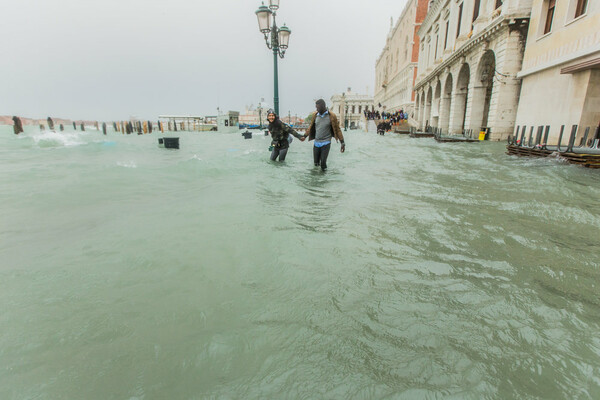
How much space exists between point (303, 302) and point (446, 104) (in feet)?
97.7

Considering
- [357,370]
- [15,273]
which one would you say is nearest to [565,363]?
[357,370]

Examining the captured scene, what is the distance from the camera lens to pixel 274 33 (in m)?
11.1

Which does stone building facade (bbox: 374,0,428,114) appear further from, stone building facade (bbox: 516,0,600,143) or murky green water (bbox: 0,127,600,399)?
murky green water (bbox: 0,127,600,399)

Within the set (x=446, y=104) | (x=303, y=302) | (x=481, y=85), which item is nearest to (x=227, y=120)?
(x=446, y=104)

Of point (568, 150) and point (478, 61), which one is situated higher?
point (478, 61)

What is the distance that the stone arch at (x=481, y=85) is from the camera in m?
18.9

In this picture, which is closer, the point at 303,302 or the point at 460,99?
the point at 303,302

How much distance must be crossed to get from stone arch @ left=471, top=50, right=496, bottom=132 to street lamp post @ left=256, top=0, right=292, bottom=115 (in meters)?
14.0

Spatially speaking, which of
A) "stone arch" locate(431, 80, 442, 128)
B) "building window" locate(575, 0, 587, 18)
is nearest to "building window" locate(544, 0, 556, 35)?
"building window" locate(575, 0, 587, 18)

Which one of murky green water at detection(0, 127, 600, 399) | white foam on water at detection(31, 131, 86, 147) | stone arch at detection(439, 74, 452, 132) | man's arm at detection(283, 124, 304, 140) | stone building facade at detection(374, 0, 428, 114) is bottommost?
murky green water at detection(0, 127, 600, 399)

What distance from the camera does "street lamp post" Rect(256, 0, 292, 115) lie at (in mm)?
10365

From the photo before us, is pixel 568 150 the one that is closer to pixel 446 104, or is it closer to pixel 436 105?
pixel 446 104

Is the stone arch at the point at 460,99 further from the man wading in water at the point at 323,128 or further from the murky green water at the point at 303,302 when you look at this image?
the murky green water at the point at 303,302

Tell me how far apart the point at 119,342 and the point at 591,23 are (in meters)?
16.1
